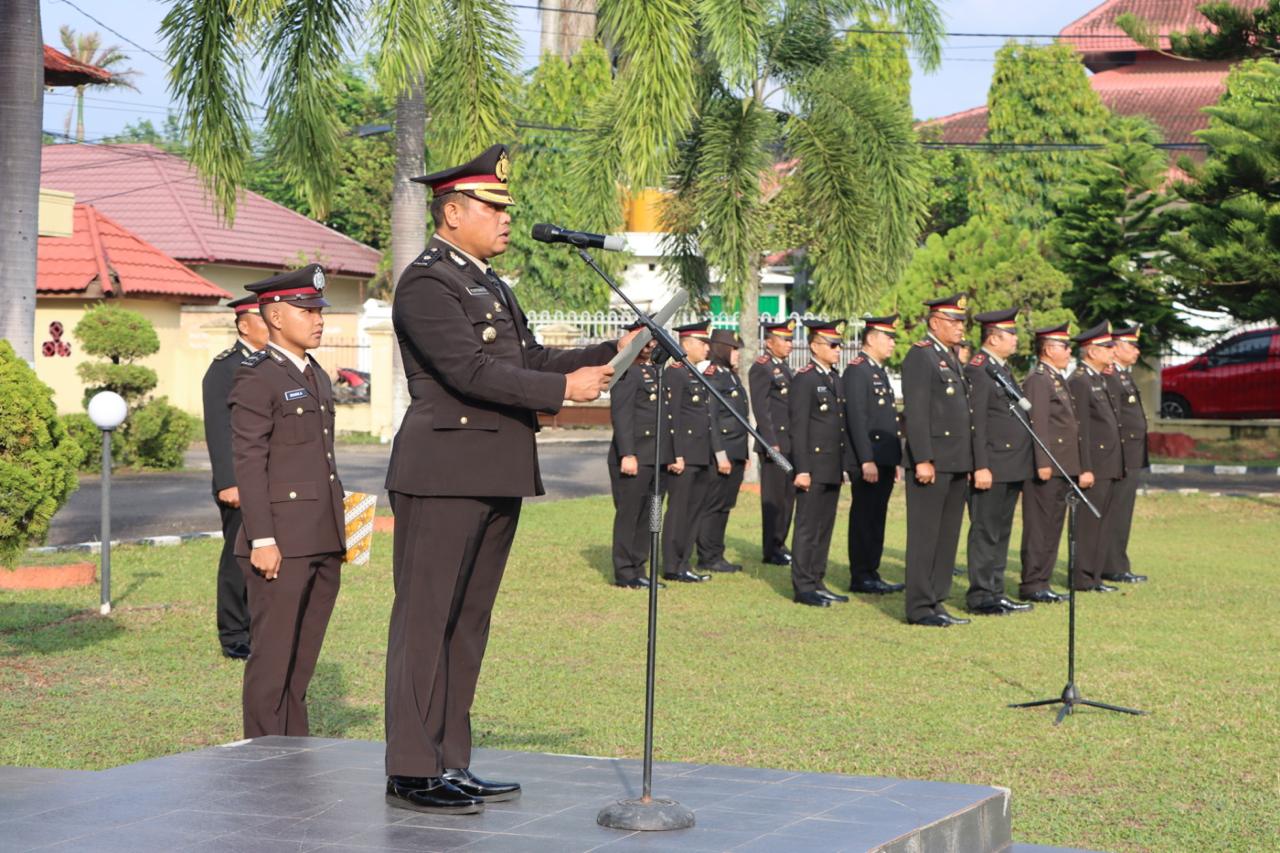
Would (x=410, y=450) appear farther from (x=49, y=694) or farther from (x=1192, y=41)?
(x=1192, y=41)

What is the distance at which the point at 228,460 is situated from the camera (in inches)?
345

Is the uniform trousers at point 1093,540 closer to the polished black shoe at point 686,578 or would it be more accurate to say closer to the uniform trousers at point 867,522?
the uniform trousers at point 867,522

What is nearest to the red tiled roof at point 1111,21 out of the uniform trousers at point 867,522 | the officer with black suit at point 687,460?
the officer with black suit at point 687,460

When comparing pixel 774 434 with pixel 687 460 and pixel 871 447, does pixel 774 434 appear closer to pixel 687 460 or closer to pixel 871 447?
pixel 687 460

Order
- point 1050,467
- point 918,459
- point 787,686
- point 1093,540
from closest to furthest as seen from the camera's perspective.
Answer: point 787,686, point 918,459, point 1050,467, point 1093,540

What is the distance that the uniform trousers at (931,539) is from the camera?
1076cm

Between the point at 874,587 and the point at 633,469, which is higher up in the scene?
the point at 633,469

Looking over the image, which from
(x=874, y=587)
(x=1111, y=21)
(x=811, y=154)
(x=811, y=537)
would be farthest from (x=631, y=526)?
(x=1111, y=21)

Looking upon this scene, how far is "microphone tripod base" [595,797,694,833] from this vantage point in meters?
4.60

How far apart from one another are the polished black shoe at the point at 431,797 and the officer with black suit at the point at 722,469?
8461 mm

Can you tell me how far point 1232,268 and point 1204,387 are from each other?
6.88 m

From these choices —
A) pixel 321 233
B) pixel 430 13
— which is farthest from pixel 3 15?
pixel 321 233

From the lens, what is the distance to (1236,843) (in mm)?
5625

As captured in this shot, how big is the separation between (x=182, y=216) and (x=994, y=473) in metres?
29.6
